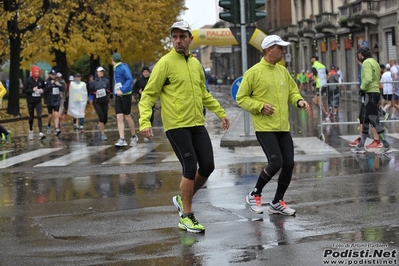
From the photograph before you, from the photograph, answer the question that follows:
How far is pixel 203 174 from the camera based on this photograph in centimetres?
758

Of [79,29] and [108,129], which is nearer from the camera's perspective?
[108,129]

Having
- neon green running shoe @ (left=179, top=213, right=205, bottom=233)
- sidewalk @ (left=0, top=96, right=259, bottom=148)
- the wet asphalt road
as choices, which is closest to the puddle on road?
the wet asphalt road

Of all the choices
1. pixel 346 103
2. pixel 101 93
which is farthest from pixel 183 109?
pixel 346 103

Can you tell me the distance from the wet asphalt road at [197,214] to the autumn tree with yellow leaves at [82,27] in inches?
731

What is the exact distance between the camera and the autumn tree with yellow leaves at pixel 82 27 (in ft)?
105

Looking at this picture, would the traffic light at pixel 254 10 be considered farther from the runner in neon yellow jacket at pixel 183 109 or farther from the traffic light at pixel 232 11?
the runner in neon yellow jacket at pixel 183 109

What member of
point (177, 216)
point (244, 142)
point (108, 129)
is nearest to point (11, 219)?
point (177, 216)

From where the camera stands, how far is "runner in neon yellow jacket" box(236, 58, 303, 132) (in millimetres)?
8086

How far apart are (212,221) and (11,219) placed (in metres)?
2.20

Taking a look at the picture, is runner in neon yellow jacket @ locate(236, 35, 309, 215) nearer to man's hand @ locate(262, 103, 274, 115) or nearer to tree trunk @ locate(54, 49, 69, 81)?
man's hand @ locate(262, 103, 274, 115)

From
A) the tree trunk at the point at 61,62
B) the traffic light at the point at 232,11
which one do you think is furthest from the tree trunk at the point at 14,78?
the traffic light at the point at 232,11

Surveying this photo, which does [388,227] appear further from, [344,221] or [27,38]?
[27,38]

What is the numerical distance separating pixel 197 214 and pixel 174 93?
1479 mm

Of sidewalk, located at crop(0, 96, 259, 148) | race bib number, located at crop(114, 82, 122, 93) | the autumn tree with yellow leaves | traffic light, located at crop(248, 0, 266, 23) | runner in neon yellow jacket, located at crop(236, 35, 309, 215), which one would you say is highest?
the autumn tree with yellow leaves
